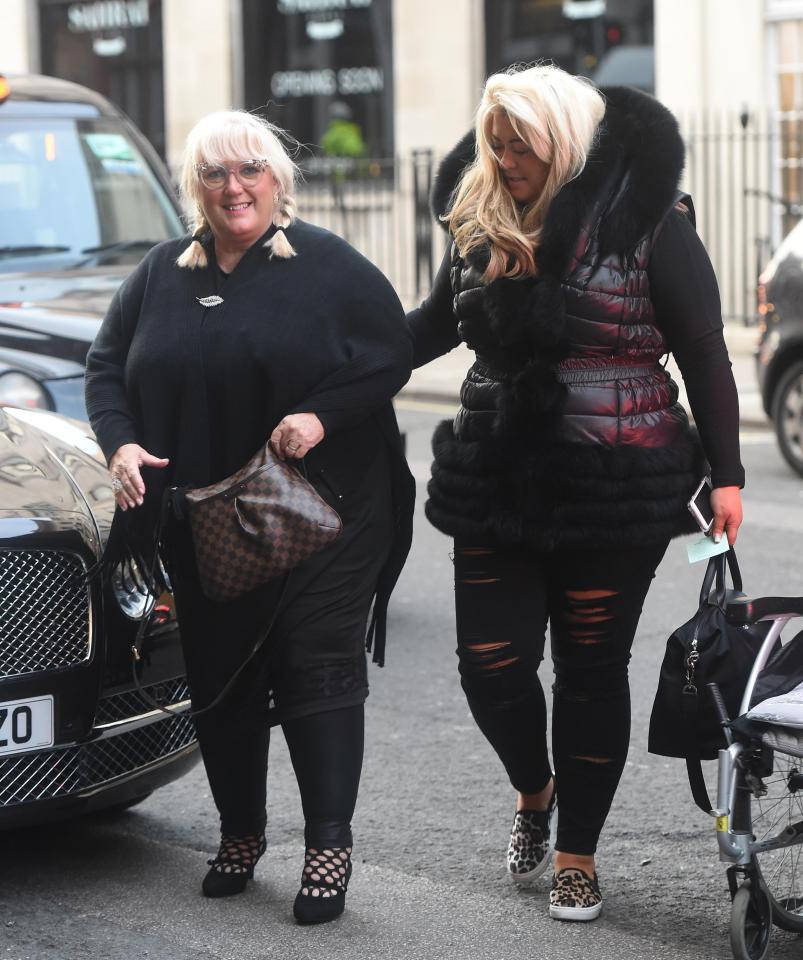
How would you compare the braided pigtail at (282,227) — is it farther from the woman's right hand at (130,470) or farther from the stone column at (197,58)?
the stone column at (197,58)

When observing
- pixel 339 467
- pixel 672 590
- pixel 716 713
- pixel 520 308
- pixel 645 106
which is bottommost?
pixel 672 590

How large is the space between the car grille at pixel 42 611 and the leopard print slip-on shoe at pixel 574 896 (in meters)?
1.14

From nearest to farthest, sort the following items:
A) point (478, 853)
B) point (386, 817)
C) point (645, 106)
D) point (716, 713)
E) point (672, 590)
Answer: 1. point (716, 713)
2. point (645, 106)
3. point (478, 853)
4. point (386, 817)
5. point (672, 590)

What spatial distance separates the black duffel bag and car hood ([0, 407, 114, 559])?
1298mm

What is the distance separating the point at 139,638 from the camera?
391 centimetres

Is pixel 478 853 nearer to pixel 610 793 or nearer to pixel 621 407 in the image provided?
pixel 610 793

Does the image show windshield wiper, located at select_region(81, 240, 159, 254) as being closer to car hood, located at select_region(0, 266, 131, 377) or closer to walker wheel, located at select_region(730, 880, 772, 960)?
car hood, located at select_region(0, 266, 131, 377)

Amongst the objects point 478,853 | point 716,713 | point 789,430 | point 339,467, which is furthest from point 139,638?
point 789,430

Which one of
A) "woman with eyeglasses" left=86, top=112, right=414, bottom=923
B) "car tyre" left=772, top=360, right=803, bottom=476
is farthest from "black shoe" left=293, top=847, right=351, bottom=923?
"car tyre" left=772, top=360, right=803, bottom=476

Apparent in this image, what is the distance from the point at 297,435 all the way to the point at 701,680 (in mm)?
955

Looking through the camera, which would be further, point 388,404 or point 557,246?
point 388,404

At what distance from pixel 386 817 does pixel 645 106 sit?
1.97 m

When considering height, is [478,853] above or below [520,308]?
below

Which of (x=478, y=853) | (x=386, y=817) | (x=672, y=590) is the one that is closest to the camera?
(x=478, y=853)
